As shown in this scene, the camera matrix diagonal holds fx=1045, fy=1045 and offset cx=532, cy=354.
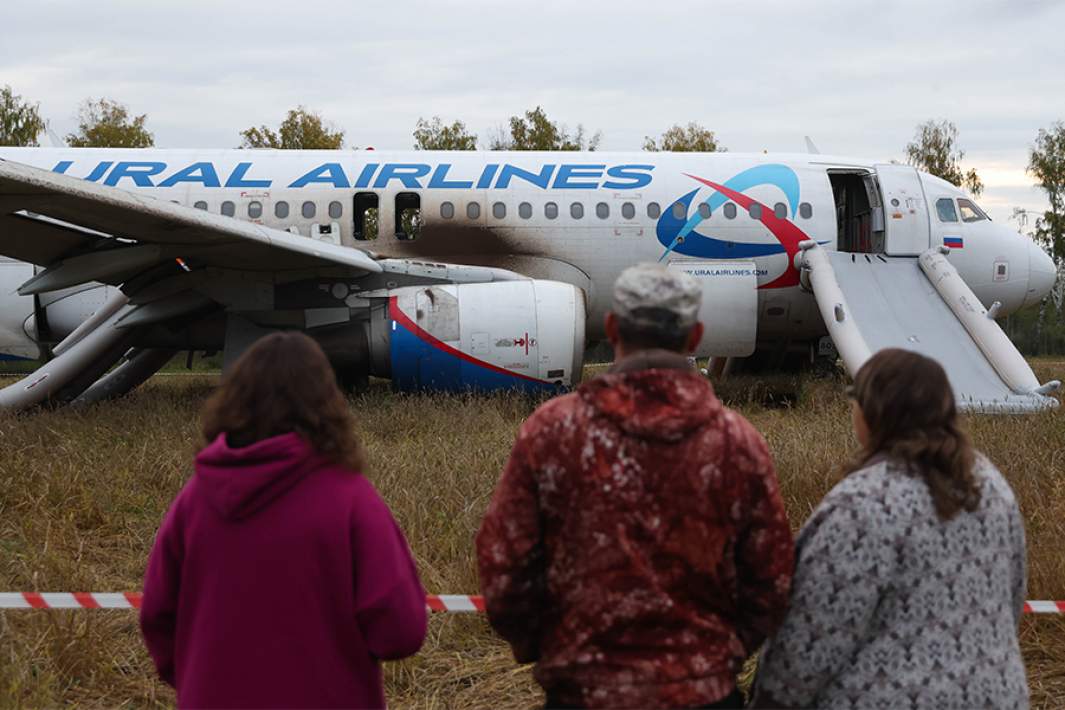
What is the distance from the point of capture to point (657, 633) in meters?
2.35

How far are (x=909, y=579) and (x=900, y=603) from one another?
7cm

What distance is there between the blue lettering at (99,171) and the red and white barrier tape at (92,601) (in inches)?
362

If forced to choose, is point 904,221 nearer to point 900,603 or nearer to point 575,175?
point 575,175

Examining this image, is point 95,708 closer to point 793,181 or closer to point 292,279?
point 292,279

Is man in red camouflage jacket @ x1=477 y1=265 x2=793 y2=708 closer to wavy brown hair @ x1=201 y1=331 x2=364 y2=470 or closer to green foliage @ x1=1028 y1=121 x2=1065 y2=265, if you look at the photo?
wavy brown hair @ x1=201 y1=331 x2=364 y2=470

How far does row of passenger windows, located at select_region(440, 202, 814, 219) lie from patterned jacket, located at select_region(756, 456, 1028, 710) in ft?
34.0

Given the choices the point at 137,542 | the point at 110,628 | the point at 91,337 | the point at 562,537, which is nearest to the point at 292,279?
the point at 91,337

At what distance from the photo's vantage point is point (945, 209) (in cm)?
1345

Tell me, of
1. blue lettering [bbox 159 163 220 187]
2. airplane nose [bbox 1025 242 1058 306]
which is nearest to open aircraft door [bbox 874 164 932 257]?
airplane nose [bbox 1025 242 1058 306]

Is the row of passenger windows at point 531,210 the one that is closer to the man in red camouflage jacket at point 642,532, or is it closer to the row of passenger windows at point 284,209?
the row of passenger windows at point 284,209

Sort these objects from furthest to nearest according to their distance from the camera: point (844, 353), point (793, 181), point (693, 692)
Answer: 1. point (793, 181)
2. point (844, 353)
3. point (693, 692)

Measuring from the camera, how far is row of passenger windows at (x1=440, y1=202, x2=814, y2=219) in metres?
12.6

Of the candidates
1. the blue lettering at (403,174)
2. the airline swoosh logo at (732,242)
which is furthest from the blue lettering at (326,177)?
the airline swoosh logo at (732,242)

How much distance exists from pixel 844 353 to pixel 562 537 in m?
9.04
